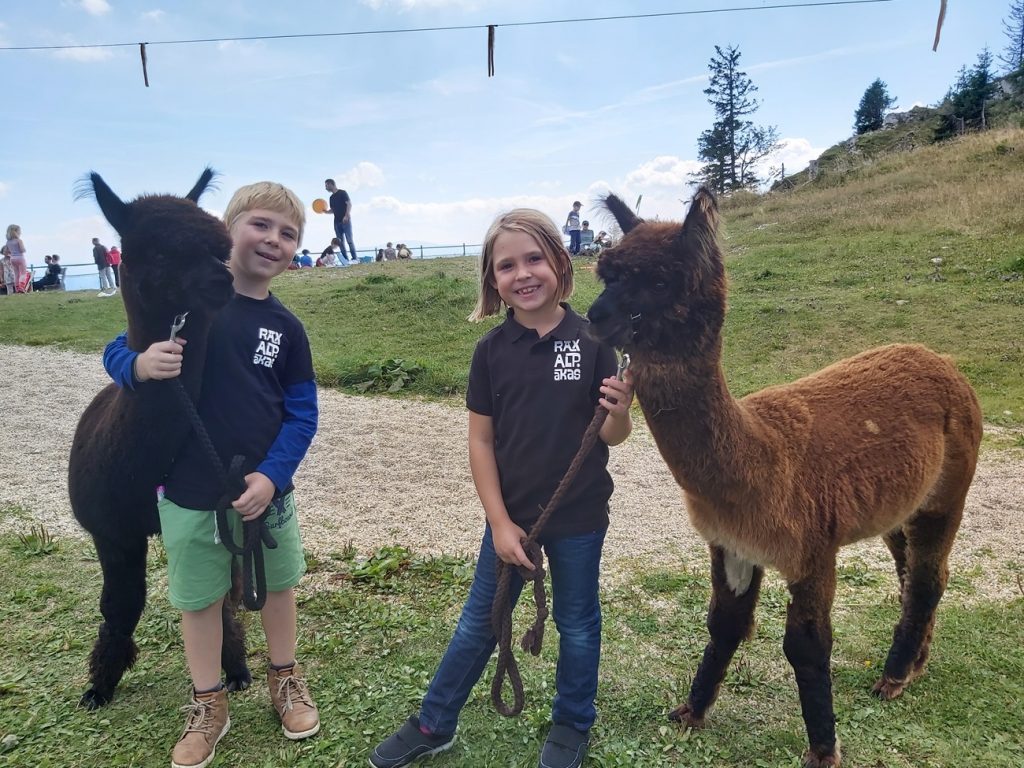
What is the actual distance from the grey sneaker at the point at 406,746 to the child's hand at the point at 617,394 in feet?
4.91

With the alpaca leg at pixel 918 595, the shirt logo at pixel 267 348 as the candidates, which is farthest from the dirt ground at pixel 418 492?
the shirt logo at pixel 267 348

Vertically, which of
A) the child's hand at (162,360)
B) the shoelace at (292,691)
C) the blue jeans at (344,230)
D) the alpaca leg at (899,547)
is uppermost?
the blue jeans at (344,230)

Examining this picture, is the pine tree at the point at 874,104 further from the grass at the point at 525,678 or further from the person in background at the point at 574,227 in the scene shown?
the grass at the point at 525,678

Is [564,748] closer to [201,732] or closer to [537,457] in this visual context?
[537,457]

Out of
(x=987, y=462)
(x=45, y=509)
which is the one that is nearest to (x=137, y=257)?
(x=45, y=509)

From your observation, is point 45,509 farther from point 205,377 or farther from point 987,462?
point 987,462

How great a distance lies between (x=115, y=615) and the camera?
291 cm

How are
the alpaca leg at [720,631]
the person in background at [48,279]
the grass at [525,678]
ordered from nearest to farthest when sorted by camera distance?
the grass at [525,678] < the alpaca leg at [720,631] < the person in background at [48,279]

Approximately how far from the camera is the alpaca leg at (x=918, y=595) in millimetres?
3102

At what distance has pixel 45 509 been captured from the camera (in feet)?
17.7

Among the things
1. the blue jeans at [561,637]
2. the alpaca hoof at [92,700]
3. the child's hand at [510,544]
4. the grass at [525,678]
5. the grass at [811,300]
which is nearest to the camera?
the child's hand at [510,544]

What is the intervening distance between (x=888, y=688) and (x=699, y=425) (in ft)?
6.15

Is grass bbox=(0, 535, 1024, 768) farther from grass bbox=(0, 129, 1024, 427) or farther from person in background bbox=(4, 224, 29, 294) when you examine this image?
person in background bbox=(4, 224, 29, 294)

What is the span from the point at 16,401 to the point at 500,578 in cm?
905
